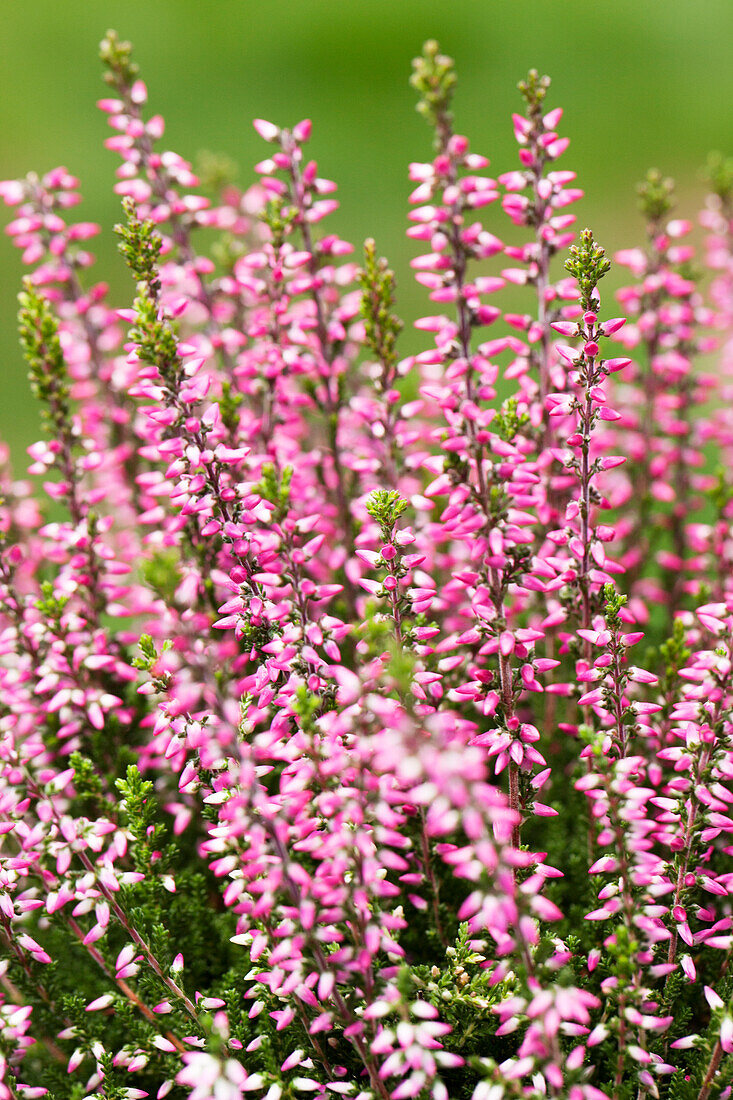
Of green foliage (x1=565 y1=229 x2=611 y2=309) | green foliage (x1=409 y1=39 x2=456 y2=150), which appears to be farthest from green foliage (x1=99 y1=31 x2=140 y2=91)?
green foliage (x1=565 y1=229 x2=611 y2=309)

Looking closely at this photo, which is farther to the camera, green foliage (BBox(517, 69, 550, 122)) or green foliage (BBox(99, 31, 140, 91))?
green foliage (BBox(99, 31, 140, 91))

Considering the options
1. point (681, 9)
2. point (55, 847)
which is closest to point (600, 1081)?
point (55, 847)

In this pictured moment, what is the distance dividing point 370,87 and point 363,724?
880 centimetres

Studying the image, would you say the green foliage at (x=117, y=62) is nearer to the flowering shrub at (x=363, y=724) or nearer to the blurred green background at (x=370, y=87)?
the flowering shrub at (x=363, y=724)

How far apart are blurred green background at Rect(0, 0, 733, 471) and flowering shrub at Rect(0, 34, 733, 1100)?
5334 mm

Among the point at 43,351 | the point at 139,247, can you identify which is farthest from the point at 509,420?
the point at 43,351

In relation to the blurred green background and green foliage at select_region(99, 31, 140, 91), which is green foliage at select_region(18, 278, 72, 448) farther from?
the blurred green background

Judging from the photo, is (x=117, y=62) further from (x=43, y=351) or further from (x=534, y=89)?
(x=534, y=89)

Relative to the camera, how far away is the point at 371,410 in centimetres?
222

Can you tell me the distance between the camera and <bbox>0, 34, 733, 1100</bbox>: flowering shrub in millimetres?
1429

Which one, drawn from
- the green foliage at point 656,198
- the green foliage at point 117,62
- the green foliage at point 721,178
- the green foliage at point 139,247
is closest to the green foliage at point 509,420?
the green foliage at point 139,247

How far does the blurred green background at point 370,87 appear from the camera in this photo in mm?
7988

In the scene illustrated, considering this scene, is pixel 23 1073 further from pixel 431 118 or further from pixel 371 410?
pixel 431 118

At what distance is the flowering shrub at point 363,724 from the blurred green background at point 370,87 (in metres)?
5.33
